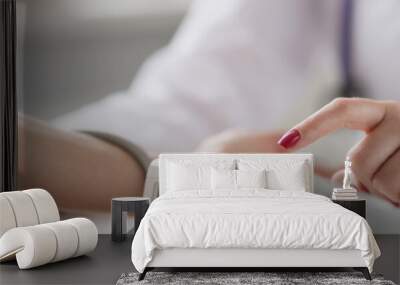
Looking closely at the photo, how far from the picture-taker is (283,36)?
6820mm

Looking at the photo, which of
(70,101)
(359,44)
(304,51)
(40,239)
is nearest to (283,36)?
(304,51)

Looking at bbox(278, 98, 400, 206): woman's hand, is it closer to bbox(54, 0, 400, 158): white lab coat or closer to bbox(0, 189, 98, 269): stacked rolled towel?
bbox(54, 0, 400, 158): white lab coat

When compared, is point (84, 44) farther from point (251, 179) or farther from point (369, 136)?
point (369, 136)

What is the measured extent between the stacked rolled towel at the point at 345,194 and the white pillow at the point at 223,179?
1055 millimetres

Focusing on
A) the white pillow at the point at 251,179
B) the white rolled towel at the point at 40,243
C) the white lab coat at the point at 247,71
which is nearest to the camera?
the white rolled towel at the point at 40,243

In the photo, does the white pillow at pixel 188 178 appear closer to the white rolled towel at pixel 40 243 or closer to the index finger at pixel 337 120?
the index finger at pixel 337 120

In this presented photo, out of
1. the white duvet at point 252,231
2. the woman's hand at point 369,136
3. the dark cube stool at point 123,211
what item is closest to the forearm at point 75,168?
the dark cube stool at point 123,211

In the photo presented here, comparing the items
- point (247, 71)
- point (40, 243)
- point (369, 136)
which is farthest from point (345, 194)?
point (40, 243)

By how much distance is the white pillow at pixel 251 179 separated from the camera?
6.04 m

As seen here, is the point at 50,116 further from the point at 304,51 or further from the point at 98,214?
the point at 304,51

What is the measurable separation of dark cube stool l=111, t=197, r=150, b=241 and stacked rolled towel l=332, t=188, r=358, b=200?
1.91 metres

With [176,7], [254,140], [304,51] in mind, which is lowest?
[254,140]

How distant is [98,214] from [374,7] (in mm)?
3746

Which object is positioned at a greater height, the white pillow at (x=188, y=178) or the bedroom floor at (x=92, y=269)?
the white pillow at (x=188, y=178)
